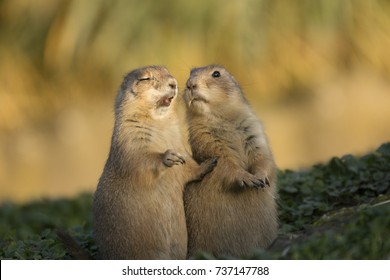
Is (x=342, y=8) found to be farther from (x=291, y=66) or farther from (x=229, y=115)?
(x=229, y=115)

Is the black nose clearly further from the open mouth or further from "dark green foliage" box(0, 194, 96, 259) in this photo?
"dark green foliage" box(0, 194, 96, 259)

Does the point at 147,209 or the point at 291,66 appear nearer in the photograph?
the point at 147,209

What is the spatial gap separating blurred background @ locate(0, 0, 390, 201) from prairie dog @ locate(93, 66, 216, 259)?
6472 mm

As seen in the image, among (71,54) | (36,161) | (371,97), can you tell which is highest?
(71,54)

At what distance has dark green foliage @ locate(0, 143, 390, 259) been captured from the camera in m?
4.79

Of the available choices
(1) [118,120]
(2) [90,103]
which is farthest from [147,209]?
(2) [90,103]

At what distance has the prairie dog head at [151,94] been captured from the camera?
5.39m

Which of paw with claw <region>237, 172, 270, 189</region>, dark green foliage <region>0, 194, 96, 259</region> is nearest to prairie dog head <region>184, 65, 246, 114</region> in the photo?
paw with claw <region>237, 172, 270, 189</region>

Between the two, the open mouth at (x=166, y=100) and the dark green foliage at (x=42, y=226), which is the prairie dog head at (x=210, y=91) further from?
the dark green foliage at (x=42, y=226)

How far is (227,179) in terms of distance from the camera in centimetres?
538

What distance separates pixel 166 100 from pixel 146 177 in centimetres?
53

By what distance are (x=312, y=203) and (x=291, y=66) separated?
21.9 ft

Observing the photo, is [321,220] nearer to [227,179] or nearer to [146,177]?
[227,179]

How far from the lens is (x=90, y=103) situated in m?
14.0
